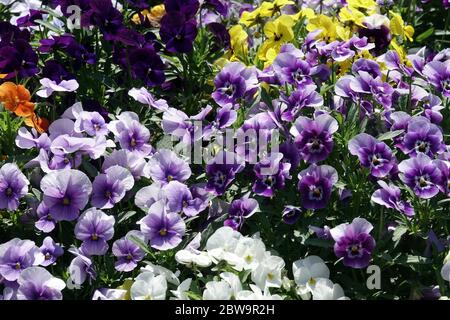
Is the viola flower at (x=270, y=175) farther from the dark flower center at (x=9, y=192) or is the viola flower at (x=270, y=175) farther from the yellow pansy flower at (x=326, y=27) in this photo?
the yellow pansy flower at (x=326, y=27)

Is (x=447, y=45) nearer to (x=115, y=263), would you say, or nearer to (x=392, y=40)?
(x=392, y=40)

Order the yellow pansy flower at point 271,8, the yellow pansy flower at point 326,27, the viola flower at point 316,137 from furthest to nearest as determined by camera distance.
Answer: the yellow pansy flower at point 271,8 → the yellow pansy flower at point 326,27 → the viola flower at point 316,137

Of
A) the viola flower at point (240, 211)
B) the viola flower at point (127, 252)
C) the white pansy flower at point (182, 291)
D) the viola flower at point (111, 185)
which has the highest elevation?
the viola flower at point (111, 185)

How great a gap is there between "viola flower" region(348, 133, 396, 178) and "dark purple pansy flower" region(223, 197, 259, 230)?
36 cm

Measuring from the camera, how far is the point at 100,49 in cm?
398

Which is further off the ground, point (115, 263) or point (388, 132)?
point (388, 132)

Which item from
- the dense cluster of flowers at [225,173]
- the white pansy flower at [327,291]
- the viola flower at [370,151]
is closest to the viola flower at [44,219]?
the dense cluster of flowers at [225,173]

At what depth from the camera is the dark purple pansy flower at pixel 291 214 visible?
3.06m

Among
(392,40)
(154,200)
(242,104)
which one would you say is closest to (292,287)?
(154,200)

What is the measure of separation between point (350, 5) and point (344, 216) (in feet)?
4.01

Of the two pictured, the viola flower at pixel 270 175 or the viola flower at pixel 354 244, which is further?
the viola flower at pixel 270 175

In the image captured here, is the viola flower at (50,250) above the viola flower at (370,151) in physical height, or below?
below

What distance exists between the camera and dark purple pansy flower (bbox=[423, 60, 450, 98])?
11.2 ft

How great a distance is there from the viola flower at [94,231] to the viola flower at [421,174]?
942 millimetres
